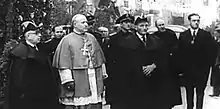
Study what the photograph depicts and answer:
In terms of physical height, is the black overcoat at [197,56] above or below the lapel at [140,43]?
below

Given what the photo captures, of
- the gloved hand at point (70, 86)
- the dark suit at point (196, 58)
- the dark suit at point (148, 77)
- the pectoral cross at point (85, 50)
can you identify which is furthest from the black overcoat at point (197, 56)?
the gloved hand at point (70, 86)

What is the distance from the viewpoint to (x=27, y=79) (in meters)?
5.30

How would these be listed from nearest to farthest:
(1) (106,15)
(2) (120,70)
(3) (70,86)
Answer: (3) (70,86), (2) (120,70), (1) (106,15)

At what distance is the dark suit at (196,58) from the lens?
7.14m

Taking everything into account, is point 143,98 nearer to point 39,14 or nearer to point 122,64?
point 122,64

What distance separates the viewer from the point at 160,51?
657cm

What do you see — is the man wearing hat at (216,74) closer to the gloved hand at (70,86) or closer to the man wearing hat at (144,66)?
the man wearing hat at (144,66)

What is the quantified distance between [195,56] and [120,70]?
54.9 inches

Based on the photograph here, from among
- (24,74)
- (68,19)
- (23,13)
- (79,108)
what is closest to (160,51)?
(79,108)

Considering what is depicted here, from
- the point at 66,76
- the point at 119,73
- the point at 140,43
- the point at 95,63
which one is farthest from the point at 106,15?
the point at 66,76

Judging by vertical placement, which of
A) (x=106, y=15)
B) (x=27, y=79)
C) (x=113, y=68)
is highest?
(x=106, y=15)

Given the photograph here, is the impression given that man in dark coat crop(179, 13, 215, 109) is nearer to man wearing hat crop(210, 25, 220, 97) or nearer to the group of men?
the group of men

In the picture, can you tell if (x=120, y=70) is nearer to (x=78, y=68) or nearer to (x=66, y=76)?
(x=78, y=68)

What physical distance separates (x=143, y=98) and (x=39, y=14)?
2.88 meters
